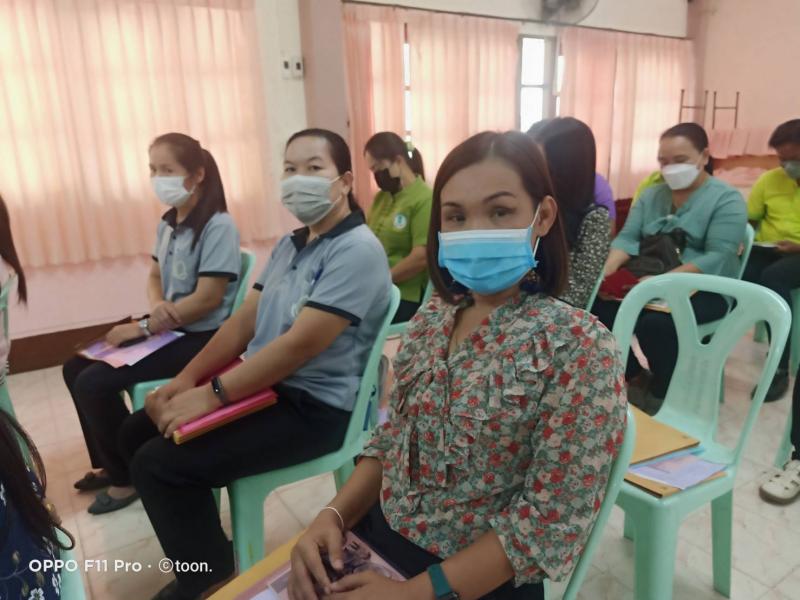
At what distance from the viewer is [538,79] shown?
16.8 ft

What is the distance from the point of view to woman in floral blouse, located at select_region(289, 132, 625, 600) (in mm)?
831

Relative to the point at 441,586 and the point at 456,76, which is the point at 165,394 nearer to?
the point at 441,586

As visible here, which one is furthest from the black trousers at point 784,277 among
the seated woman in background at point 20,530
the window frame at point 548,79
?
the seated woman in background at point 20,530

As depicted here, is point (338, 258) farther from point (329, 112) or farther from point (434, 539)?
point (329, 112)

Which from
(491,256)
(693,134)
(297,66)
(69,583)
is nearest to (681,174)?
(693,134)

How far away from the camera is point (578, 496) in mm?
825

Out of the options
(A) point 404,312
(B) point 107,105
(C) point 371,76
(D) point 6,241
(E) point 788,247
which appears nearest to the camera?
(D) point 6,241

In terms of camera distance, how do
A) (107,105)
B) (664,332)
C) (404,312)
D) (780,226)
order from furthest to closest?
(107,105), (780,226), (404,312), (664,332)

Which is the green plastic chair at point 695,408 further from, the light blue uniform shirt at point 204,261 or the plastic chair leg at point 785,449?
the light blue uniform shirt at point 204,261

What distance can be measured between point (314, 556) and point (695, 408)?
44.1 inches

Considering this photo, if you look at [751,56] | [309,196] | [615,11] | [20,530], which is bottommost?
[20,530]

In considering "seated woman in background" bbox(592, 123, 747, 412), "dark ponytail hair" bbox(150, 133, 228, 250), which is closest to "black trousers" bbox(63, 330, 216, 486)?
"dark ponytail hair" bbox(150, 133, 228, 250)

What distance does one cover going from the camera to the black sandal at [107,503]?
6.49ft

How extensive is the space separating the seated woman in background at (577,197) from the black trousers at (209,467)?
95 cm
